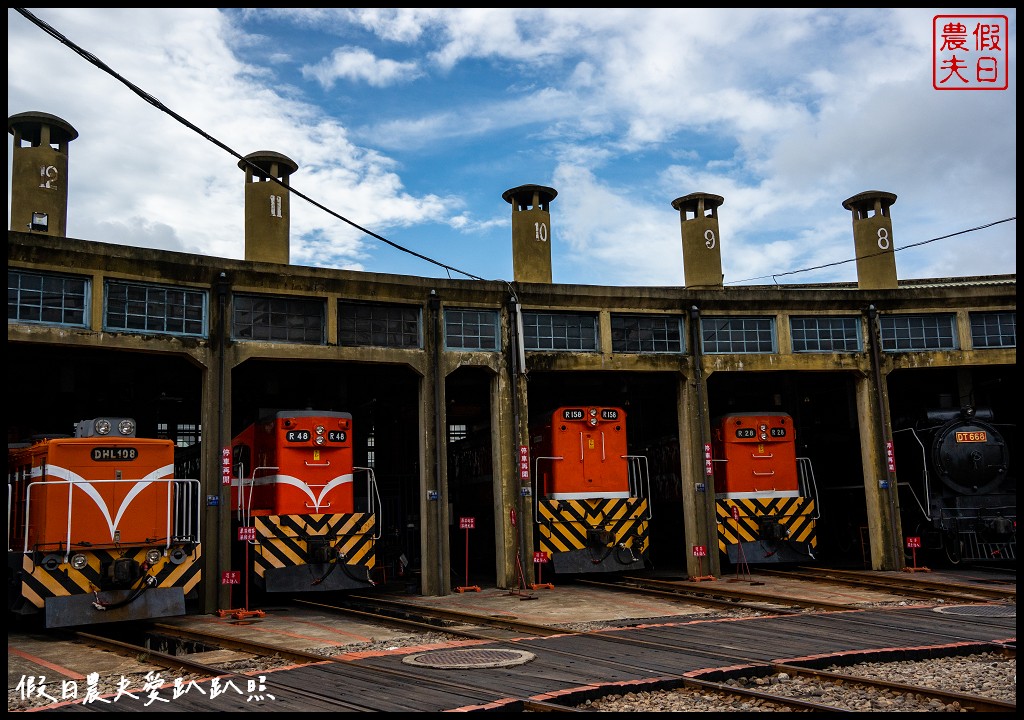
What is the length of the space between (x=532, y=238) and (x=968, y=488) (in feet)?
33.8

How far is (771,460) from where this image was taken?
19047mm

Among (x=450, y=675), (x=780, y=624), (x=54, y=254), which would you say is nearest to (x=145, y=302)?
(x=54, y=254)

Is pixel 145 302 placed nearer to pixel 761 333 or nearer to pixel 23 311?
pixel 23 311

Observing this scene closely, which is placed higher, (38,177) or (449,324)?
(38,177)

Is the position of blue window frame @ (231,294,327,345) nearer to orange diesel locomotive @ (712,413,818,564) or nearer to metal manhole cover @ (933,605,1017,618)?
orange diesel locomotive @ (712,413,818,564)

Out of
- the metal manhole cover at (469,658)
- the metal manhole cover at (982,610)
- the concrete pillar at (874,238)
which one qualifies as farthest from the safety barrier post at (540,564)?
the concrete pillar at (874,238)

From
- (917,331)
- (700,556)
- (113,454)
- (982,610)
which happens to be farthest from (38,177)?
(917,331)

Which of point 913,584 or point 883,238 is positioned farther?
point 883,238

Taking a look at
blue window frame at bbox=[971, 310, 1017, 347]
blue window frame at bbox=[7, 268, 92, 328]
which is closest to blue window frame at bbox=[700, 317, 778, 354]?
blue window frame at bbox=[971, 310, 1017, 347]

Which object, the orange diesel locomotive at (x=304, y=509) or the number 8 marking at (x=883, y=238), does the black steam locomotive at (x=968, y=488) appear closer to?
the number 8 marking at (x=883, y=238)

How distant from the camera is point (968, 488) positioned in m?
17.8

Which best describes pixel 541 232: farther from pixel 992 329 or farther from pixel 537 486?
pixel 992 329

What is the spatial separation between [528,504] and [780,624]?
21.5 feet

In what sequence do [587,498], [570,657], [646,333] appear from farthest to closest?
[646,333] < [587,498] < [570,657]
